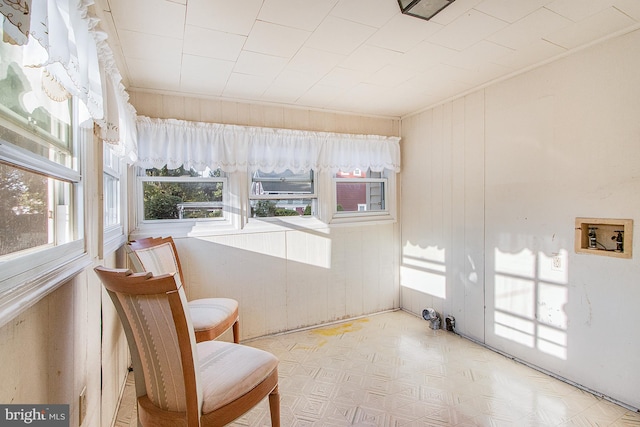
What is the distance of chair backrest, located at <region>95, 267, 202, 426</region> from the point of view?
1.09m

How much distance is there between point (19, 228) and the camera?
3.03 ft

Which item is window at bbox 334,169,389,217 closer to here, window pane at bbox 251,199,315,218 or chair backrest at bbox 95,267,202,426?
window pane at bbox 251,199,315,218

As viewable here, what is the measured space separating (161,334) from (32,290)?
42 cm

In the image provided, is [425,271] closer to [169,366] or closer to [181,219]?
[181,219]

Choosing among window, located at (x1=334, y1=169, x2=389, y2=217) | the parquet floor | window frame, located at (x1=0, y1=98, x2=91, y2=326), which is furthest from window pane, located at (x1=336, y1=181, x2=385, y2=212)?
window frame, located at (x1=0, y1=98, x2=91, y2=326)

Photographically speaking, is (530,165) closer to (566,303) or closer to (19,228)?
(566,303)

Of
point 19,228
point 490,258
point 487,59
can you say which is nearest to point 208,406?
point 19,228

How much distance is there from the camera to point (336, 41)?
1.96 meters

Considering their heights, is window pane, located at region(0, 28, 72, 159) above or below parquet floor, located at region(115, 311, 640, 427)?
above

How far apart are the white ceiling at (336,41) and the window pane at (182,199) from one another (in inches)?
31.8

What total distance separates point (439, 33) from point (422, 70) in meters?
0.54

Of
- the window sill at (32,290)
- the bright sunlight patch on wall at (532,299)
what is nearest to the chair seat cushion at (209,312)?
the window sill at (32,290)

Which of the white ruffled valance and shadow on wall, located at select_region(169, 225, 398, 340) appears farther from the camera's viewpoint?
shadow on wall, located at select_region(169, 225, 398, 340)

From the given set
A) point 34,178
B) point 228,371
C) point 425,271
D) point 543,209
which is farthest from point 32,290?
point 425,271
